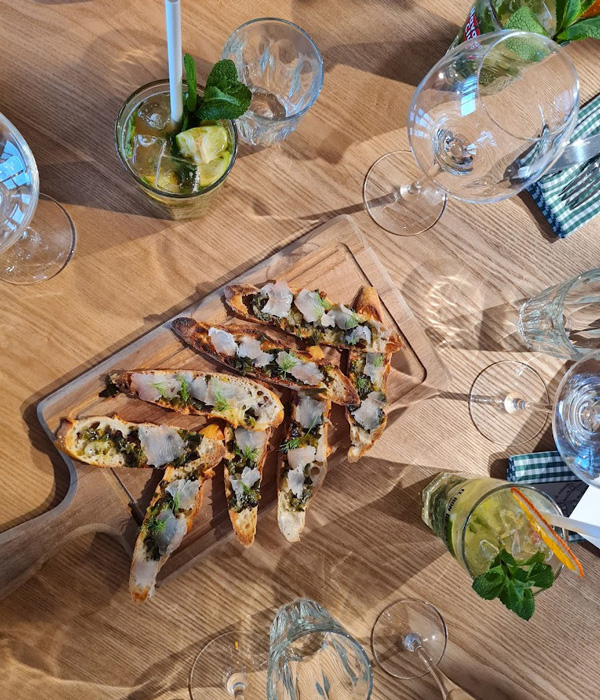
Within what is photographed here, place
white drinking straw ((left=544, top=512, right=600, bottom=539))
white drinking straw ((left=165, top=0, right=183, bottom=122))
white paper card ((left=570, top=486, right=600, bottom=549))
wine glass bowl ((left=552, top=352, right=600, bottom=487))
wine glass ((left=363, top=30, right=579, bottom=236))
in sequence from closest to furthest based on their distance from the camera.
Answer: white drinking straw ((left=165, top=0, right=183, bottom=122)), wine glass ((left=363, top=30, right=579, bottom=236)), white drinking straw ((left=544, top=512, right=600, bottom=539)), wine glass bowl ((left=552, top=352, right=600, bottom=487)), white paper card ((left=570, top=486, right=600, bottom=549))

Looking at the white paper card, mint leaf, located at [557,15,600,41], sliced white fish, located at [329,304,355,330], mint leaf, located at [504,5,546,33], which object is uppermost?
mint leaf, located at [557,15,600,41]

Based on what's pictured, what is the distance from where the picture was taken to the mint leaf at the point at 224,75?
3.91 ft

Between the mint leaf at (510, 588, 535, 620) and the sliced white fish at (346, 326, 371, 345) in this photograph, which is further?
the sliced white fish at (346, 326, 371, 345)

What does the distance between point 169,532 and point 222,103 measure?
854 mm

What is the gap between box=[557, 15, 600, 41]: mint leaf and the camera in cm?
127

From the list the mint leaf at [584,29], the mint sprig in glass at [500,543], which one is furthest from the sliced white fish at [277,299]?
the mint leaf at [584,29]

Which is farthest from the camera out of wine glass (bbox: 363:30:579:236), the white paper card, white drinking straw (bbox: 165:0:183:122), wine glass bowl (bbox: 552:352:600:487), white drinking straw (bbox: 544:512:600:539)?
the white paper card

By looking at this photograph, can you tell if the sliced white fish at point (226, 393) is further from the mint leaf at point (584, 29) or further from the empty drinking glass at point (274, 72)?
the mint leaf at point (584, 29)

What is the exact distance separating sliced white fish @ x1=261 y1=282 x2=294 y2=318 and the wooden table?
0.10 metres

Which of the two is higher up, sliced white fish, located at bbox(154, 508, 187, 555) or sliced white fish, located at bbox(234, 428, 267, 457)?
sliced white fish, located at bbox(234, 428, 267, 457)

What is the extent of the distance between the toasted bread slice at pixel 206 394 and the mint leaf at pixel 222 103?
52 centimetres

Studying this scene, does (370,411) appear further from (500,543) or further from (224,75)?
(224,75)

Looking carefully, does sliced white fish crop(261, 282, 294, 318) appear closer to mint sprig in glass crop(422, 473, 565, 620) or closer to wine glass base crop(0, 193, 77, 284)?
wine glass base crop(0, 193, 77, 284)

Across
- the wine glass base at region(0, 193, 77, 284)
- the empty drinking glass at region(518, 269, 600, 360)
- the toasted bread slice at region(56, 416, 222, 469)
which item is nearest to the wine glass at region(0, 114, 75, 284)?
the wine glass base at region(0, 193, 77, 284)
